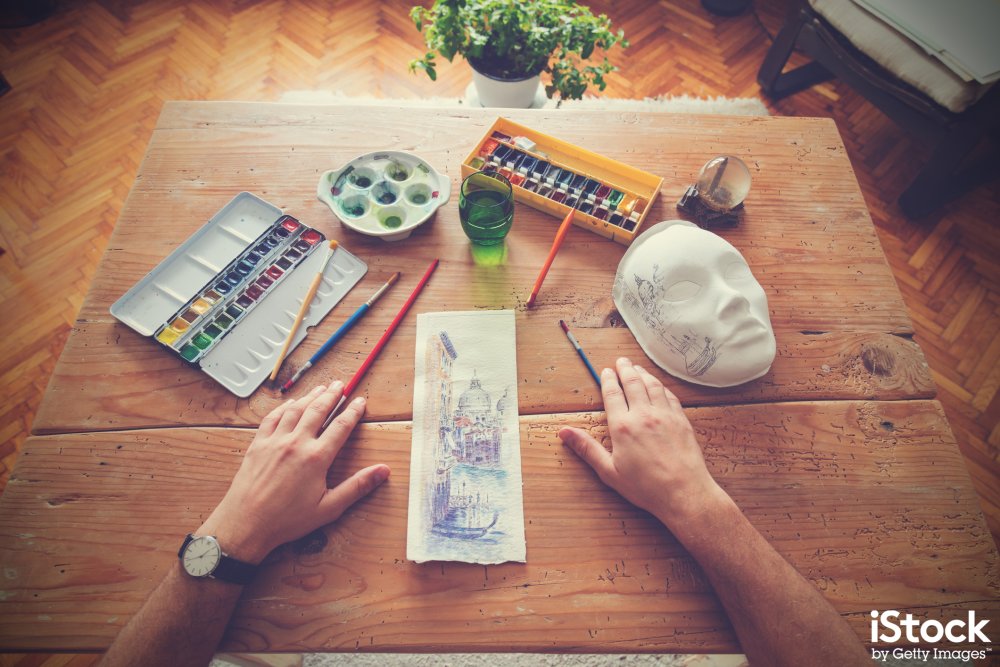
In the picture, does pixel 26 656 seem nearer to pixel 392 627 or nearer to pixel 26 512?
pixel 26 512

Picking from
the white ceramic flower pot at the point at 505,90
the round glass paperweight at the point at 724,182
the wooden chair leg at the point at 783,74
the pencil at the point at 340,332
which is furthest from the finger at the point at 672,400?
the wooden chair leg at the point at 783,74

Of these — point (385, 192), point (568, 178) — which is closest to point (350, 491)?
point (385, 192)

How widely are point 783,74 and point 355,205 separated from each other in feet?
6.98

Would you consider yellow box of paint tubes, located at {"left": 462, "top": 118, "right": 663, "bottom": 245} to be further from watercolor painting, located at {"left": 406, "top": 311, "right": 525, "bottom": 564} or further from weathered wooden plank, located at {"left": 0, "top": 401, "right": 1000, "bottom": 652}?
weathered wooden plank, located at {"left": 0, "top": 401, "right": 1000, "bottom": 652}

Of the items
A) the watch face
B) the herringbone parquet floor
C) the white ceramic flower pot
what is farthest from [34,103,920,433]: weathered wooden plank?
the herringbone parquet floor

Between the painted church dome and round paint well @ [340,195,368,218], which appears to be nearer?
the painted church dome

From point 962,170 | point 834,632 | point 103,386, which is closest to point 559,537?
point 834,632

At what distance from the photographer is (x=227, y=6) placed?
249cm

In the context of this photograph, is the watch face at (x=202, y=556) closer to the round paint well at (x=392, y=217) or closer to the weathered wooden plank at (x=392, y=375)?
the weathered wooden plank at (x=392, y=375)

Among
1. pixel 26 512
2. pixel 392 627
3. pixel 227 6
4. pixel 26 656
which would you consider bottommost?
pixel 26 656

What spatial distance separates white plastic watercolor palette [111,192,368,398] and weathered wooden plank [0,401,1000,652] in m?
0.13

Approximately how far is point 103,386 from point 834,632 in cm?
113

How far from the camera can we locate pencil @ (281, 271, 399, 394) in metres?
0.89

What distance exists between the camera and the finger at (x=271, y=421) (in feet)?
2.75
